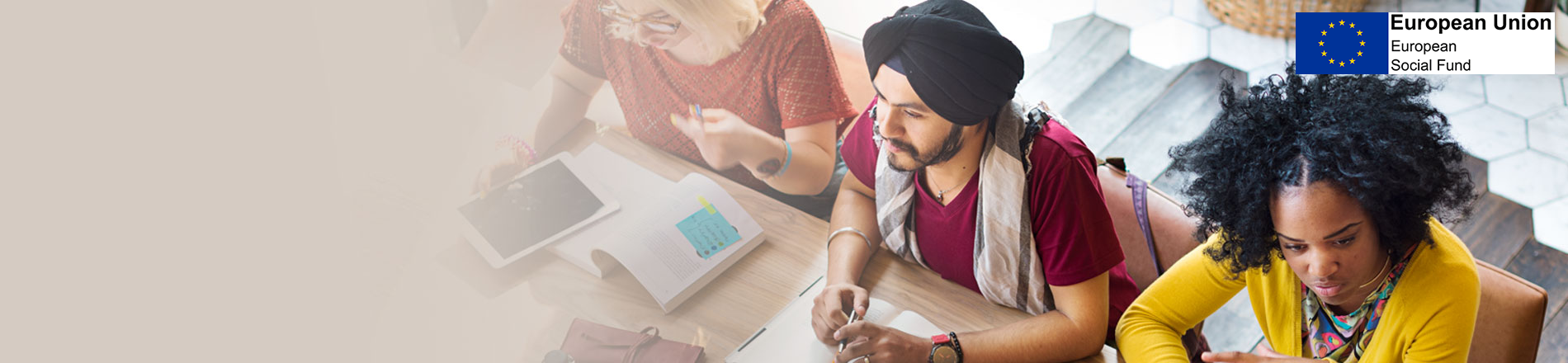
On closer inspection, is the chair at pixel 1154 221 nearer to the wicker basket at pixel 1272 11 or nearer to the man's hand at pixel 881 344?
the man's hand at pixel 881 344

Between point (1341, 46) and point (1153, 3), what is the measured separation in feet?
5.39

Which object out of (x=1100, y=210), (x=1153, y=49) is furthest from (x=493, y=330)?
(x=1153, y=49)

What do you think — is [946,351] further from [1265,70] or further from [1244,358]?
[1265,70]

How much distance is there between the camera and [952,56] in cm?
121

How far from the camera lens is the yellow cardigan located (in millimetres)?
1259

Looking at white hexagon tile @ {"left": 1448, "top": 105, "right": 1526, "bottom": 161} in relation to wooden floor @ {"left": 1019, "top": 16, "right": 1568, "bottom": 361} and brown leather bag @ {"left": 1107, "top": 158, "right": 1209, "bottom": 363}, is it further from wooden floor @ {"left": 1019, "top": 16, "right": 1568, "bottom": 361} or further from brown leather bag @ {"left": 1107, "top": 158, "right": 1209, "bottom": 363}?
brown leather bag @ {"left": 1107, "top": 158, "right": 1209, "bottom": 363}

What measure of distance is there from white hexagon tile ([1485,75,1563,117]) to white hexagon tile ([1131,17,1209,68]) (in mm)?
862

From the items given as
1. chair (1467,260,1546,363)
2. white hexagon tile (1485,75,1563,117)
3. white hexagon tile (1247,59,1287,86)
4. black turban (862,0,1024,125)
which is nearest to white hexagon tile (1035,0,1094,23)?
white hexagon tile (1247,59,1287,86)

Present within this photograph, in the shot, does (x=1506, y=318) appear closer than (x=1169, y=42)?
Yes

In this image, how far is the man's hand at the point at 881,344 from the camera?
4.64ft

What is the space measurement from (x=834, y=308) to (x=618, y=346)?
0.34m

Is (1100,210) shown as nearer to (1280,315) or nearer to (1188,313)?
(1188,313)

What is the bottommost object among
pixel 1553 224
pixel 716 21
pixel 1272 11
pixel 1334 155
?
pixel 1553 224
